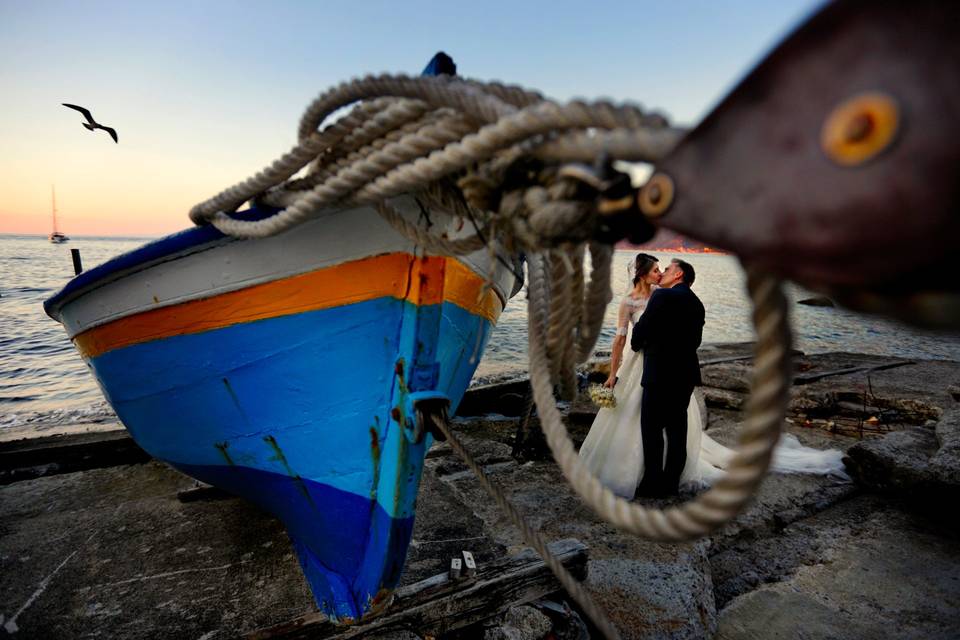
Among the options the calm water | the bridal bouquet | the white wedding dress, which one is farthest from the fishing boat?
the white wedding dress

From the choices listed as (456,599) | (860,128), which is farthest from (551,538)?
(860,128)

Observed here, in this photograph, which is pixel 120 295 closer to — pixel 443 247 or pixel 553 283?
pixel 443 247

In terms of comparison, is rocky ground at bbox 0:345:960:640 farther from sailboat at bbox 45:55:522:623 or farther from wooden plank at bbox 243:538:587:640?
sailboat at bbox 45:55:522:623

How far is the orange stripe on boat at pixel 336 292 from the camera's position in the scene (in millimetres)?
1874

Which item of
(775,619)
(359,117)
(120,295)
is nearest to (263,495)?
(120,295)

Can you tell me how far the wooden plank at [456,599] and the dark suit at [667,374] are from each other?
1339mm

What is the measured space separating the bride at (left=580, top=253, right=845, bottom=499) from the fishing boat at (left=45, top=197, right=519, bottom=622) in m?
1.75

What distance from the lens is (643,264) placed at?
363 cm

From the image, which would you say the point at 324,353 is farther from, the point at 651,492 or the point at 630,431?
the point at 651,492

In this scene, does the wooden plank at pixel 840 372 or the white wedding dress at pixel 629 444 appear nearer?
the white wedding dress at pixel 629 444

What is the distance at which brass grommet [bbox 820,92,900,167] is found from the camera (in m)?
0.46

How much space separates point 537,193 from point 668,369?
2750 millimetres

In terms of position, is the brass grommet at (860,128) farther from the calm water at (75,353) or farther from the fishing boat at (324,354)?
the calm water at (75,353)

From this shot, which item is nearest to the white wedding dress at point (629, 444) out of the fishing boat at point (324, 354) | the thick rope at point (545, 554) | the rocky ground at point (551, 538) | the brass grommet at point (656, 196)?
the rocky ground at point (551, 538)
